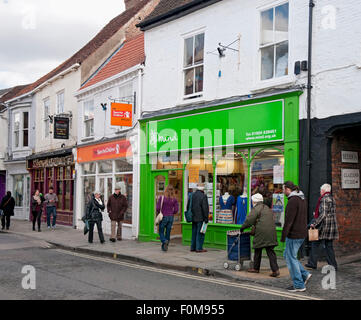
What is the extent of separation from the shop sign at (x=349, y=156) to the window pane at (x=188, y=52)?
19.3 ft

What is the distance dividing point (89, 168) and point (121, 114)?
15.6 ft

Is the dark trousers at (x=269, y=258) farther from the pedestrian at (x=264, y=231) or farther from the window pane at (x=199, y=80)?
the window pane at (x=199, y=80)

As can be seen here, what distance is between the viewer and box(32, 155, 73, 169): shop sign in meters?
22.3

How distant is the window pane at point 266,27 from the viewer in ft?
41.0

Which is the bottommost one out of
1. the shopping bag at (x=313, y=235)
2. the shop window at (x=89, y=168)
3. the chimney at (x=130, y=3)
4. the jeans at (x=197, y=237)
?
the jeans at (x=197, y=237)

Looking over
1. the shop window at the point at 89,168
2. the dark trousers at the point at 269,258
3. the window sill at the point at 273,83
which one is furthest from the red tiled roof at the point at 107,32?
the dark trousers at the point at 269,258

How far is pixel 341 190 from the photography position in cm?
1102

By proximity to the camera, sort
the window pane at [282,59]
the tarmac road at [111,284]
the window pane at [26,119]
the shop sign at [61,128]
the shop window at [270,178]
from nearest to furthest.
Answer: the tarmac road at [111,284], the shop window at [270,178], the window pane at [282,59], the shop sign at [61,128], the window pane at [26,119]

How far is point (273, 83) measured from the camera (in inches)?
476

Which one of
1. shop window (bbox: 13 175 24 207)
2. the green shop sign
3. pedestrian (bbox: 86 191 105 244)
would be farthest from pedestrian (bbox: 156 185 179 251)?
shop window (bbox: 13 175 24 207)
